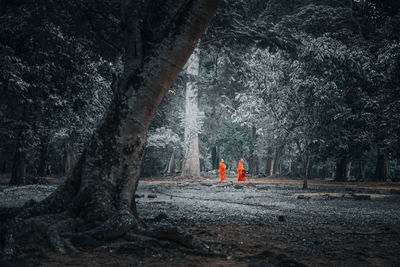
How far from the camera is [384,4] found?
2358cm

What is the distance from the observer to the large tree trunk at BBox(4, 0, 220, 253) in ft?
17.9

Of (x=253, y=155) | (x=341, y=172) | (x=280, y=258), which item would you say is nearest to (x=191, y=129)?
(x=341, y=172)

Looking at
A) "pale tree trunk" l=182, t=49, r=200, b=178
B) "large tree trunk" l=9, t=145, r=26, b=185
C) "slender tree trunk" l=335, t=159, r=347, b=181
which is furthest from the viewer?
"slender tree trunk" l=335, t=159, r=347, b=181

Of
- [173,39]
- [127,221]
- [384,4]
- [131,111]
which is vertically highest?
[384,4]

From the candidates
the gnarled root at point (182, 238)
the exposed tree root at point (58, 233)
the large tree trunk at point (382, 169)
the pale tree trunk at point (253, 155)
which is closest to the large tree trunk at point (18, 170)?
the exposed tree root at point (58, 233)

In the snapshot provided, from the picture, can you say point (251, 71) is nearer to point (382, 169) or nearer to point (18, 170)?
point (18, 170)

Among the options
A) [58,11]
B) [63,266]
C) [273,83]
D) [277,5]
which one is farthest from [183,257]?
[277,5]

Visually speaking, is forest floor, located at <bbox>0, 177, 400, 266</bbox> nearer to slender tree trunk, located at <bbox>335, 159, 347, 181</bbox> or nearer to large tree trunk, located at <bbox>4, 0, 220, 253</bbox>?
large tree trunk, located at <bbox>4, 0, 220, 253</bbox>

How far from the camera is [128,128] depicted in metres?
5.58

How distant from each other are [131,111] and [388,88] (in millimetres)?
17543

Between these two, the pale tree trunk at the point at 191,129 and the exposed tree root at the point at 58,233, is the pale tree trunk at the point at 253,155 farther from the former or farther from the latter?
the exposed tree root at the point at 58,233

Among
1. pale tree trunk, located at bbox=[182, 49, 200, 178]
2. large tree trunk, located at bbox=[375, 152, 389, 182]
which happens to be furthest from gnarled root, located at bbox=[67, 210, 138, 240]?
large tree trunk, located at bbox=[375, 152, 389, 182]

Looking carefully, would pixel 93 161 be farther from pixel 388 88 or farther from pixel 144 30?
pixel 388 88

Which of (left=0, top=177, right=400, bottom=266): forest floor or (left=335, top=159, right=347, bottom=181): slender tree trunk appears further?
(left=335, top=159, right=347, bottom=181): slender tree trunk
